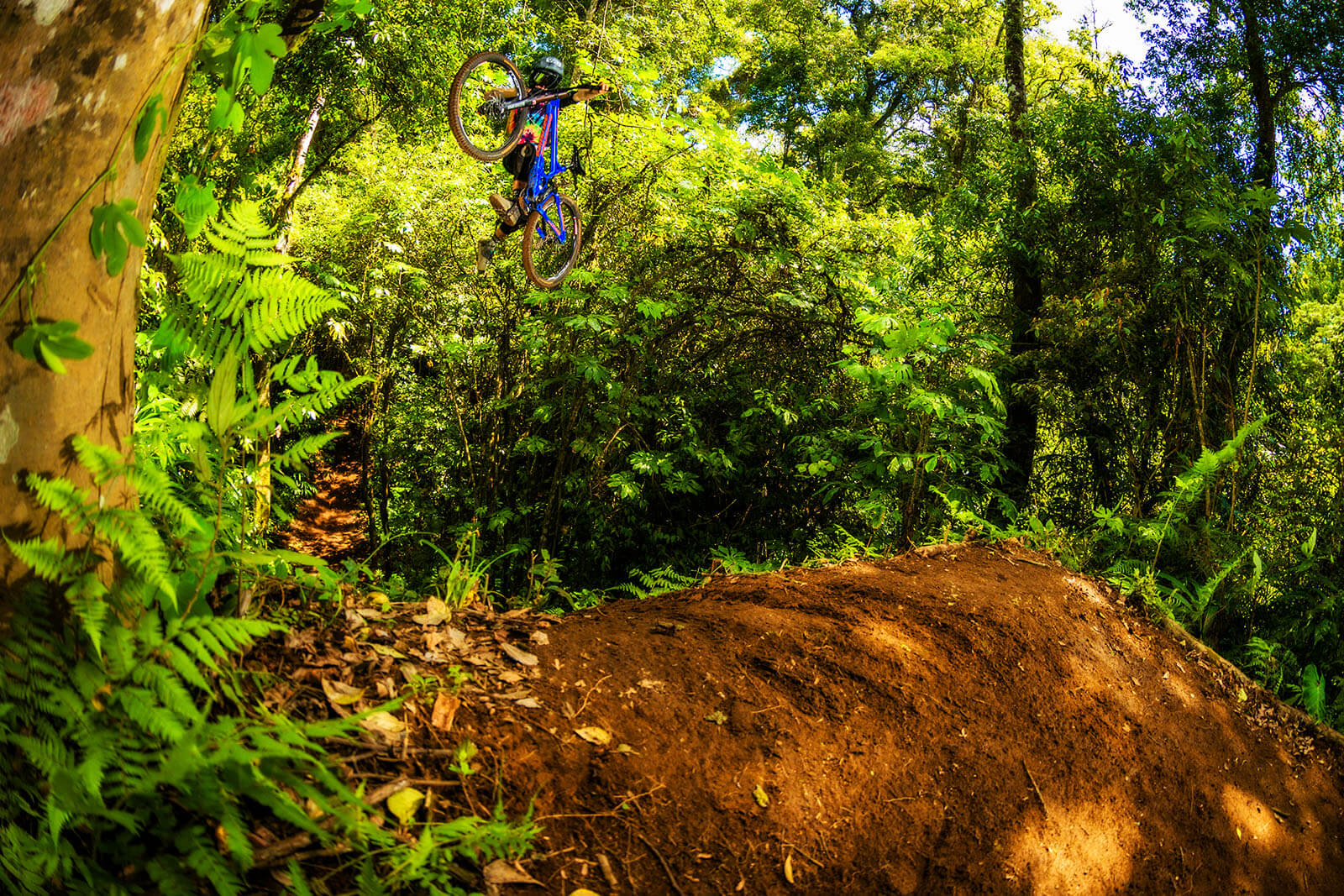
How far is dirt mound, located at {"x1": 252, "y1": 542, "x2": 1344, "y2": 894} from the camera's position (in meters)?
1.80

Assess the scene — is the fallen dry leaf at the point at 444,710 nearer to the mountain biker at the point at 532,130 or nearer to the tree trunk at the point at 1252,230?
the mountain biker at the point at 532,130

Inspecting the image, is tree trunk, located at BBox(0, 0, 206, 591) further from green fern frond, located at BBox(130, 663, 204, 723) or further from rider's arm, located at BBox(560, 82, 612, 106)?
rider's arm, located at BBox(560, 82, 612, 106)

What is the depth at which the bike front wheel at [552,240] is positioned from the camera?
6195 millimetres

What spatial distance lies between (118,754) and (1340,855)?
4257mm

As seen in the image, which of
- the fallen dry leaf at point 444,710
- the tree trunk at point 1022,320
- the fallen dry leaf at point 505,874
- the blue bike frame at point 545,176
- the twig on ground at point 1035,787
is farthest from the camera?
the tree trunk at point 1022,320

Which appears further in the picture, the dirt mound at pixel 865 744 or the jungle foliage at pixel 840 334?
the jungle foliage at pixel 840 334

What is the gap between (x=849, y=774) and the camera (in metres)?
2.15

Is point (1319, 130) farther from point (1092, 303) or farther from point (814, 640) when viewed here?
point (814, 640)

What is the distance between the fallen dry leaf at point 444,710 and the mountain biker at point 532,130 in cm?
466

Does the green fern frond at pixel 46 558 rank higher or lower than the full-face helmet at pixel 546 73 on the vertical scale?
lower

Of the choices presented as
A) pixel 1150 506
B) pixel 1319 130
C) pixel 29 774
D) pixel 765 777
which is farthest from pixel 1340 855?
pixel 1319 130

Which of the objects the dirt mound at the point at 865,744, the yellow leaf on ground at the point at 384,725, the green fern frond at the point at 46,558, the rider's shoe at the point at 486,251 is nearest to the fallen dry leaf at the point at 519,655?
the dirt mound at the point at 865,744

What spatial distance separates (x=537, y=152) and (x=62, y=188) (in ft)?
15.8

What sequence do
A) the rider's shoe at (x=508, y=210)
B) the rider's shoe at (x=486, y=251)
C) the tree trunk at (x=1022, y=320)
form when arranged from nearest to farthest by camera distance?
1. the rider's shoe at (x=508, y=210)
2. the rider's shoe at (x=486, y=251)
3. the tree trunk at (x=1022, y=320)
